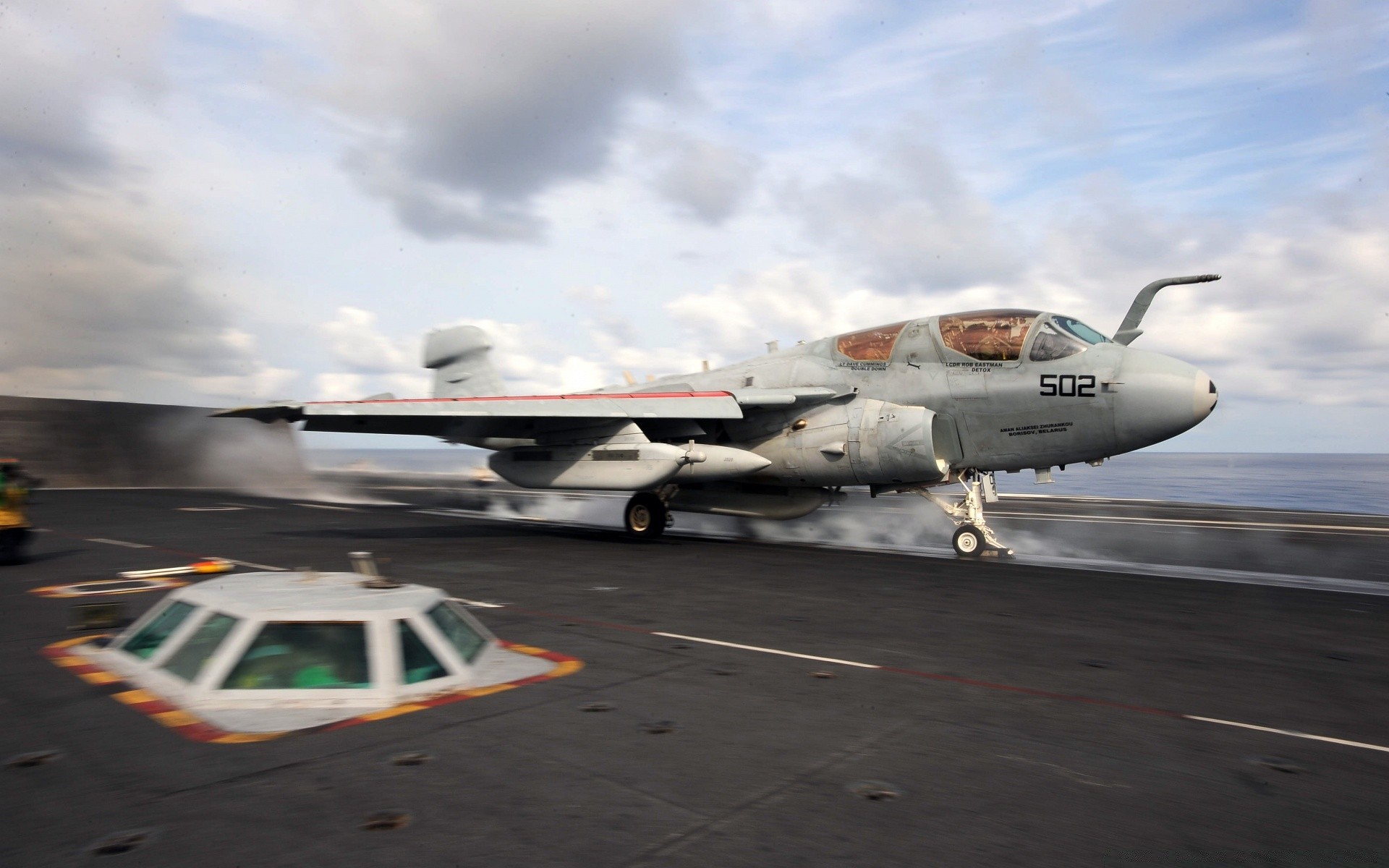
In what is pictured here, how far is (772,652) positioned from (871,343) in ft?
33.9

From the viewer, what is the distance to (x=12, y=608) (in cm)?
896

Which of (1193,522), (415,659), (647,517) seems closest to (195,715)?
(415,659)

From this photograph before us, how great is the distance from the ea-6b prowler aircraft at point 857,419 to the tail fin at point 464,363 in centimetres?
639

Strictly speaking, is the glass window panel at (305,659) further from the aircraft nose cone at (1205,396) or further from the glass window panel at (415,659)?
the aircraft nose cone at (1205,396)

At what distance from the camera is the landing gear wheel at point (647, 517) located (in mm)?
18703

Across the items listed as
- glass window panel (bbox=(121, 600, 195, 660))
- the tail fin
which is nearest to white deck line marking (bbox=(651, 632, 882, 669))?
glass window panel (bbox=(121, 600, 195, 660))

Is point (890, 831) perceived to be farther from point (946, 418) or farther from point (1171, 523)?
point (1171, 523)

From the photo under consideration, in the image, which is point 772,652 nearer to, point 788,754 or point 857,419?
point 788,754

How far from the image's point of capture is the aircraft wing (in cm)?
1563

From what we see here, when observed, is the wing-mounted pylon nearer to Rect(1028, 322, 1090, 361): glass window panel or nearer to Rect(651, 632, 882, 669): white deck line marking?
Rect(1028, 322, 1090, 361): glass window panel

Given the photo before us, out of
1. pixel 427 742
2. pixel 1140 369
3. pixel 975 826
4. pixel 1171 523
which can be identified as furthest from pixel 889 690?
pixel 1171 523

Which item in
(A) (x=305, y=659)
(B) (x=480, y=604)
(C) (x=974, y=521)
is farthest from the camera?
(C) (x=974, y=521)

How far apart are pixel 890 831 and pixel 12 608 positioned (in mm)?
10029

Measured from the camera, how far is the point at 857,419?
51.6 ft
